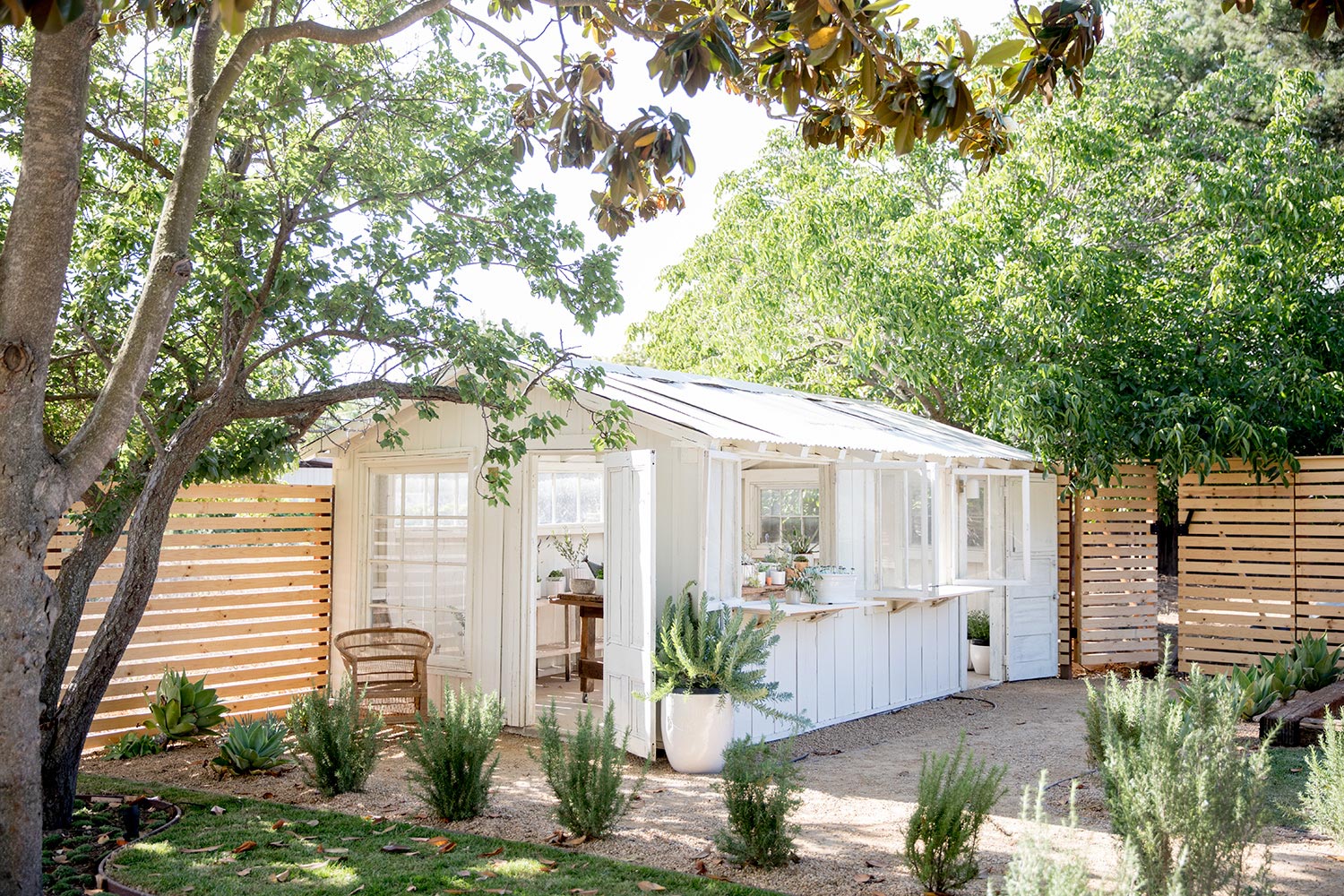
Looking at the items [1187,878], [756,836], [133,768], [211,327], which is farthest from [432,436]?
[1187,878]

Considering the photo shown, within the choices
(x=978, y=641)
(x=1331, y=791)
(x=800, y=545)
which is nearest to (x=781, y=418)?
(x=800, y=545)

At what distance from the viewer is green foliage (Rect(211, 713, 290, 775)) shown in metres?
6.33

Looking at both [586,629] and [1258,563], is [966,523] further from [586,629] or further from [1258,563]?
[586,629]

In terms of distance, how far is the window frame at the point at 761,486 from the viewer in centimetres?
1016

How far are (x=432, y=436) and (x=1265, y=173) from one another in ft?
26.7

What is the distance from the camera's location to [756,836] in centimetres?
461

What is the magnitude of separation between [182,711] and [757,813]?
443cm

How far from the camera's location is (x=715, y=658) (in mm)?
6625

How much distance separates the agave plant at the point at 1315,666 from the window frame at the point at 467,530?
5.94 meters

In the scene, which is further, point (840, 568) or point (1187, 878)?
point (840, 568)

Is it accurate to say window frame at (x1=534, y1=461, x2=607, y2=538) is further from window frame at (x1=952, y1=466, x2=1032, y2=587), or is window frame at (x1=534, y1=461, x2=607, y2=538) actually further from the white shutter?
the white shutter

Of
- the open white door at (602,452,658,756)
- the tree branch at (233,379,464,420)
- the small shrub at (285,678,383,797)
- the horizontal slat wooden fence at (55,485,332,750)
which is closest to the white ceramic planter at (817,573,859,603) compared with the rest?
the open white door at (602,452,658,756)

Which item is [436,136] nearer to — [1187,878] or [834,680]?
[834,680]

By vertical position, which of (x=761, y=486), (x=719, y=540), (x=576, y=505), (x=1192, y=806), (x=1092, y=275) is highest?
(x=1092, y=275)
